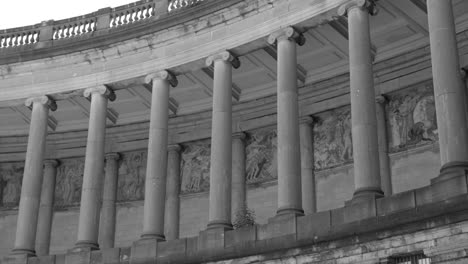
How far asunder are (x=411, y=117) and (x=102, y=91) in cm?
1505

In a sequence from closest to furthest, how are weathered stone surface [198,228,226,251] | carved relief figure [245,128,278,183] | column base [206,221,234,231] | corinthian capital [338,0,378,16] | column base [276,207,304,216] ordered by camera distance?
column base [276,207,304,216]
corinthian capital [338,0,378,16]
weathered stone surface [198,228,226,251]
column base [206,221,234,231]
carved relief figure [245,128,278,183]

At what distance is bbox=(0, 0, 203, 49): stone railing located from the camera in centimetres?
3972

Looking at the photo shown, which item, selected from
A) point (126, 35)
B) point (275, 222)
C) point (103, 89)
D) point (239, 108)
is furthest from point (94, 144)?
point (275, 222)

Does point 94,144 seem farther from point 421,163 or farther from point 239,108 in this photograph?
point 421,163

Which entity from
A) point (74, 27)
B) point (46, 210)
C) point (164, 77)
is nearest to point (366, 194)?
point (164, 77)

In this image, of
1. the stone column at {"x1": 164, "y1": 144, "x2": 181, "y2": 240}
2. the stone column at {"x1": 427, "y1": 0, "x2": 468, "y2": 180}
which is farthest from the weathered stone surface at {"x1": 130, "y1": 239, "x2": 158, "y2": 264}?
the stone column at {"x1": 427, "y1": 0, "x2": 468, "y2": 180}

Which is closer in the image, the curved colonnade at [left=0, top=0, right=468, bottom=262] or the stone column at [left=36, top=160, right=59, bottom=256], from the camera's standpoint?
the curved colonnade at [left=0, top=0, right=468, bottom=262]

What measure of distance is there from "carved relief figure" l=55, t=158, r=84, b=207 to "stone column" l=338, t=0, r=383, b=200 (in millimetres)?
21126

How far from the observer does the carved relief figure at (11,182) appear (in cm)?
4703

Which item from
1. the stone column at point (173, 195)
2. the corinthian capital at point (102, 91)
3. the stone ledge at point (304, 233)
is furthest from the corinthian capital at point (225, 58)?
the stone column at point (173, 195)

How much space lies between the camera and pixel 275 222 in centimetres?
2989

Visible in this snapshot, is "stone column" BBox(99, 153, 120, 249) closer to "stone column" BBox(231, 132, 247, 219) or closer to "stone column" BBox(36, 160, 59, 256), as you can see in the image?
"stone column" BBox(36, 160, 59, 256)

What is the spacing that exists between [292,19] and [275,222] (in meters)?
9.13

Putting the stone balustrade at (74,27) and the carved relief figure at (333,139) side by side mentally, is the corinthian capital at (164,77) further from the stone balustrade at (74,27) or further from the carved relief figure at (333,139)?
the carved relief figure at (333,139)
